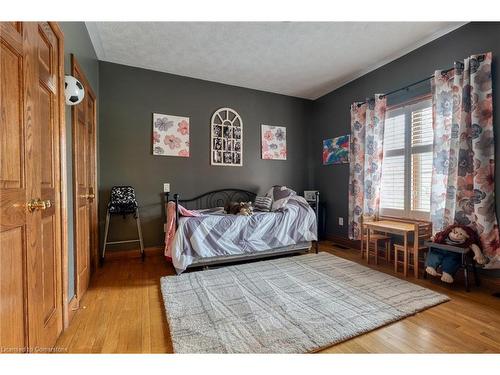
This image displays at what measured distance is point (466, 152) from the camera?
7.06ft

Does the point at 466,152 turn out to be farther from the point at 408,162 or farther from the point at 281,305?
the point at 281,305

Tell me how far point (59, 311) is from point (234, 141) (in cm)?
289

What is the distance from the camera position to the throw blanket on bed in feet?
7.97

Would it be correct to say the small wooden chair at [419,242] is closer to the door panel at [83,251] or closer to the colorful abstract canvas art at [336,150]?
the colorful abstract canvas art at [336,150]

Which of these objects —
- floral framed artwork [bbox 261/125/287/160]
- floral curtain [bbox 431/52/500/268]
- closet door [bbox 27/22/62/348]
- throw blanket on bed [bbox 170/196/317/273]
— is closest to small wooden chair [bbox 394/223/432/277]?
floral curtain [bbox 431/52/500/268]

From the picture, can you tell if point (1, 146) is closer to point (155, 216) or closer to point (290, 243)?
point (155, 216)

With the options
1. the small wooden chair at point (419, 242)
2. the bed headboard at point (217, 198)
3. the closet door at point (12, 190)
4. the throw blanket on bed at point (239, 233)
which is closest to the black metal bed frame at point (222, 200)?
the bed headboard at point (217, 198)

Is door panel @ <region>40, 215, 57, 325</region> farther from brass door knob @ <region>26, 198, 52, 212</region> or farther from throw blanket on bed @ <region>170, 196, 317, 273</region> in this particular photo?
throw blanket on bed @ <region>170, 196, 317, 273</region>

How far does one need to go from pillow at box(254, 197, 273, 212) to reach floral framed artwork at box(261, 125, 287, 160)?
857 millimetres

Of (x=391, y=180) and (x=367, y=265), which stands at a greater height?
(x=391, y=180)

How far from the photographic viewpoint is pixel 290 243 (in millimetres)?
2990

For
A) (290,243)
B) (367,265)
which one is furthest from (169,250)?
(367,265)

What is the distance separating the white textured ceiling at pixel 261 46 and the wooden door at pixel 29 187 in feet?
4.39

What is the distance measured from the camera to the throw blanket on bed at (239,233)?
2428 mm
